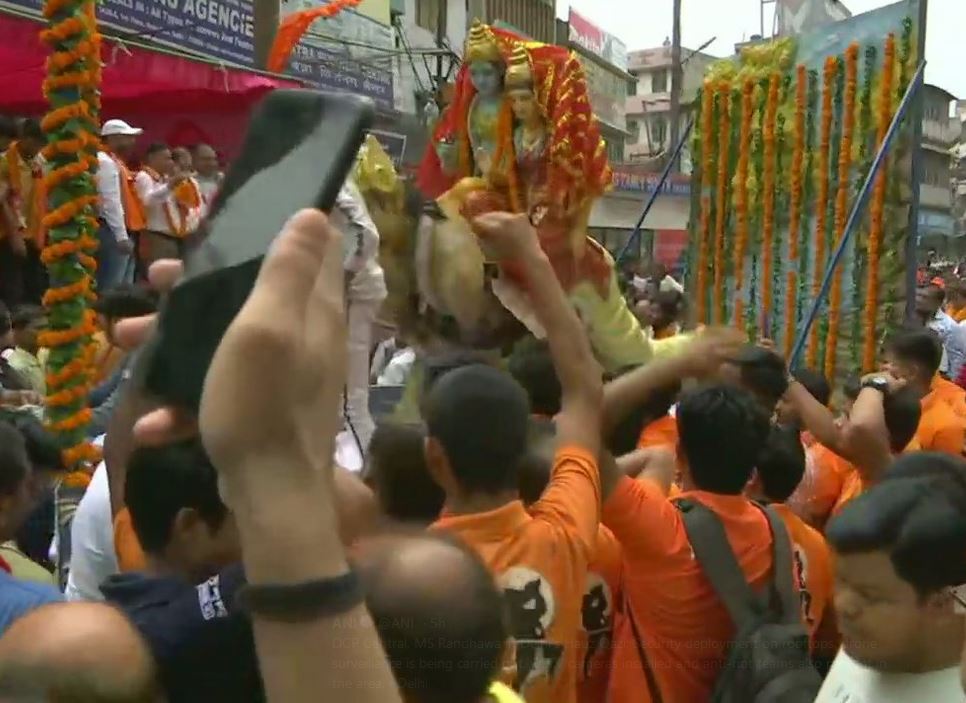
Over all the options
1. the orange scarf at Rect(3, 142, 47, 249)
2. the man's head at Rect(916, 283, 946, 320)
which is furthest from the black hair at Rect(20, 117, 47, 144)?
the man's head at Rect(916, 283, 946, 320)

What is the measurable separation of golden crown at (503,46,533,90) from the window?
23.3 m

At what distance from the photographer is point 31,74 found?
930 centimetres

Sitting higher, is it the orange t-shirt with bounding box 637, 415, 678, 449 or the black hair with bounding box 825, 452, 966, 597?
the black hair with bounding box 825, 452, 966, 597

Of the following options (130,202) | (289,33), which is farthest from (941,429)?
(289,33)

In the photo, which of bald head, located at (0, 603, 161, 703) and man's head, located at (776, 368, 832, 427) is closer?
bald head, located at (0, 603, 161, 703)

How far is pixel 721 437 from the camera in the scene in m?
2.76

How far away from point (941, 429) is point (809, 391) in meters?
0.50

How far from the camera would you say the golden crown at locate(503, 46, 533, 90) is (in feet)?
16.6

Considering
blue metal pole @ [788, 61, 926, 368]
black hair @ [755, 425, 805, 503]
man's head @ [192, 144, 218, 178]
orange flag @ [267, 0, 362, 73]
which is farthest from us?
orange flag @ [267, 0, 362, 73]

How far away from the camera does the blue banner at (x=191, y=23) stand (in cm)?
1016

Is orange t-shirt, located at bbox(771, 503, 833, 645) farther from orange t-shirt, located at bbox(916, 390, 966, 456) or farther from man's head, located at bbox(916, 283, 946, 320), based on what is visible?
man's head, located at bbox(916, 283, 946, 320)

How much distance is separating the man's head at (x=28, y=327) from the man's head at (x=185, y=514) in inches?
182

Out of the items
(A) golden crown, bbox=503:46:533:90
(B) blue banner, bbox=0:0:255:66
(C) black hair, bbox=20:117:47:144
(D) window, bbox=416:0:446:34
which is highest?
(D) window, bbox=416:0:446:34

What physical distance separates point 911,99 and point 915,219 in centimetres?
66
